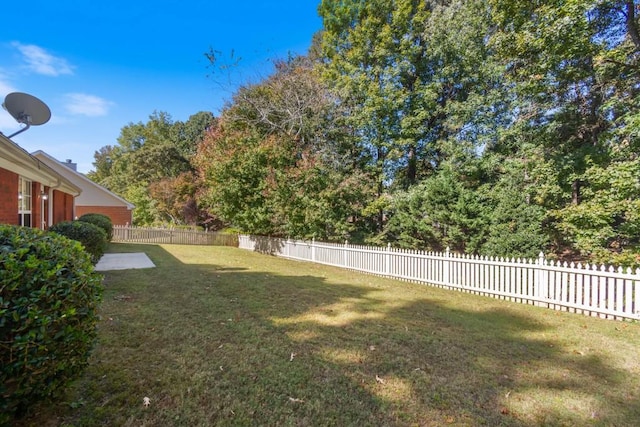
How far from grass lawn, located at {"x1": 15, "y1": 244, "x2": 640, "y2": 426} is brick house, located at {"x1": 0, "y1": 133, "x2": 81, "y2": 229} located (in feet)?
10.0

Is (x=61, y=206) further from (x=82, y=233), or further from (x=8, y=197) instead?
(x=8, y=197)

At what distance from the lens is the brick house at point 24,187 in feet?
19.5

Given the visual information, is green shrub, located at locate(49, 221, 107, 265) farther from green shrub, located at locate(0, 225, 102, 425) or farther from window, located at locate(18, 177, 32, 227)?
green shrub, located at locate(0, 225, 102, 425)

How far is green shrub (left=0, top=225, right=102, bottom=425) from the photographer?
182 centimetres

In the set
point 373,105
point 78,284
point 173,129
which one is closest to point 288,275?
point 78,284

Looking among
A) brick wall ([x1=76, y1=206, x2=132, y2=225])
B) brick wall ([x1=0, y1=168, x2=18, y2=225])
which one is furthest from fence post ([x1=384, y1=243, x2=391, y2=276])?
brick wall ([x1=76, y1=206, x2=132, y2=225])

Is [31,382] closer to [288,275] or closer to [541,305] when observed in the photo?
[288,275]

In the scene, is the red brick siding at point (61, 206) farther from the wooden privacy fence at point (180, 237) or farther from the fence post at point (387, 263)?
the fence post at point (387, 263)

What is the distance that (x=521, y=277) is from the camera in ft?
23.5

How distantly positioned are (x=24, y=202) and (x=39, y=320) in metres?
9.07

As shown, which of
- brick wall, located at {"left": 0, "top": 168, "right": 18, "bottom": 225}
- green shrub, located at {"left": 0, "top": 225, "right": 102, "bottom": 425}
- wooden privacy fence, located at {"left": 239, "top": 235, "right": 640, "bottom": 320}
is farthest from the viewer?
brick wall, located at {"left": 0, "top": 168, "right": 18, "bottom": 225}

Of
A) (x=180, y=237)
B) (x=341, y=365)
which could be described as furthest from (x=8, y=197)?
(x=180, y=237)

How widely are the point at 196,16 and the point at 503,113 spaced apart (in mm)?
13124

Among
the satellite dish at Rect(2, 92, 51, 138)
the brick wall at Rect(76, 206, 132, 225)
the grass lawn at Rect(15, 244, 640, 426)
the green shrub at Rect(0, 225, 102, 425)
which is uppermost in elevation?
the satellite dish at Rect(2, 92, 51, 138)
